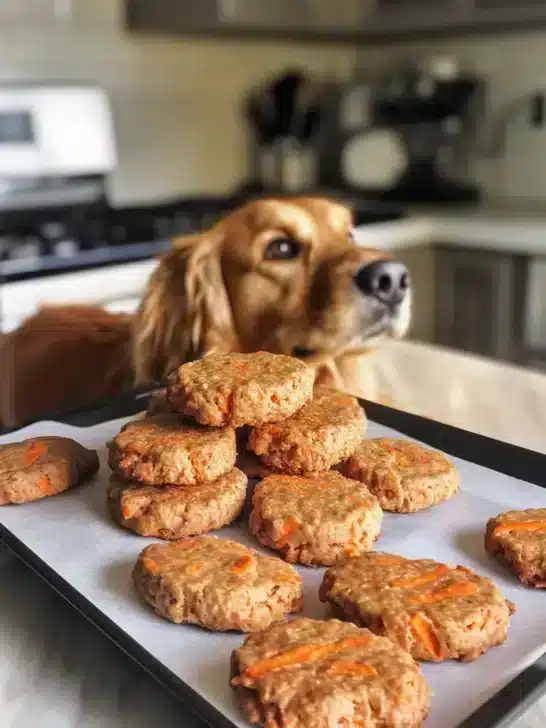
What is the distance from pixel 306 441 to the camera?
814 mm

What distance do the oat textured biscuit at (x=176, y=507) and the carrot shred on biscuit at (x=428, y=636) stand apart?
237 millimetres

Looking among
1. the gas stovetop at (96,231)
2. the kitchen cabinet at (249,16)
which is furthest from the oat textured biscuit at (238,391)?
the kitchen cabinet at (249,16)

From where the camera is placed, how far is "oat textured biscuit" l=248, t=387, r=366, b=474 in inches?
32.1

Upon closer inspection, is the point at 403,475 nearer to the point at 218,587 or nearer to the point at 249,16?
the point at 218,587

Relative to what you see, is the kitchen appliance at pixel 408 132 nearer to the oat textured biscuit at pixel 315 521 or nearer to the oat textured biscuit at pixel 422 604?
the oat textured biscuit at pixel 315 521

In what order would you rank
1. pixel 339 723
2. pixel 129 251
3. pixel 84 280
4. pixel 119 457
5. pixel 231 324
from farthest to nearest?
1. pixel 129 251
2. pixel 84 280
3. pixel 231 324
4. pixel 119 457
5. pixel 339 723

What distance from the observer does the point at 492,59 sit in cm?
336

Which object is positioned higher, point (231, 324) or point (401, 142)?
point (401, 142)

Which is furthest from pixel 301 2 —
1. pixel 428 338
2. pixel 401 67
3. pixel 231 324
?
pixel 231 324

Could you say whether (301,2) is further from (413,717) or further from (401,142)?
(413,717)

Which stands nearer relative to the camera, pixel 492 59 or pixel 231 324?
pixel 231 324

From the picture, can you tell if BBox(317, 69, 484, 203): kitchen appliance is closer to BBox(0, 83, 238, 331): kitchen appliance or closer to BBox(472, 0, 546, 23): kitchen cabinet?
BBox(472, 0, 546, 23): kitchen cabinet

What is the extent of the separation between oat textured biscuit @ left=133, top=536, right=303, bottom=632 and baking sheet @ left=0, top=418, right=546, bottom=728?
0.01m

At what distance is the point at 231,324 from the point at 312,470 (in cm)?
64
